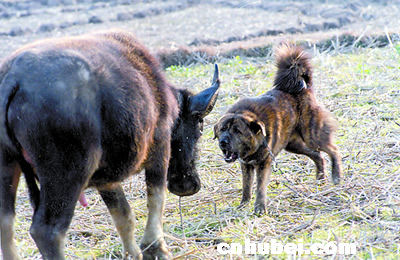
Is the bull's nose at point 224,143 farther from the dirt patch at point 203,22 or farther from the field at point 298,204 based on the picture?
the dirt patch at point 203,22

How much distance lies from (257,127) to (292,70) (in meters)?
1.02

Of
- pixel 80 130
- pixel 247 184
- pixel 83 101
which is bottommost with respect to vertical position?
pixel 247 184

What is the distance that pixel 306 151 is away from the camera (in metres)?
5.95

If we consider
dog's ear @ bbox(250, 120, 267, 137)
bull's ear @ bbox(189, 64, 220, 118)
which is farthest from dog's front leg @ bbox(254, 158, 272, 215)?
bull's ear @ bbox(189, 64, 220, 118)

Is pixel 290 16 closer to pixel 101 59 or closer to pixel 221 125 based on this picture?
pixel 221 125

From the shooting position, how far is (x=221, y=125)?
5.37 m

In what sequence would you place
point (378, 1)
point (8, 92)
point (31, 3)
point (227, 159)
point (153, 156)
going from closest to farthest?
point (8, 92) < point (153, 156) < point (227, 159) < point (378, 1) < point (31, 3)

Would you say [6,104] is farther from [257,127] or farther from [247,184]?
[247,184]

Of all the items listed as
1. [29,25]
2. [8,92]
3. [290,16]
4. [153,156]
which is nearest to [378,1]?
[290,16]

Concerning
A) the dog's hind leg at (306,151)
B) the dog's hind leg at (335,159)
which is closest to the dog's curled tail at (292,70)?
the dog's hind leg at (306,151)

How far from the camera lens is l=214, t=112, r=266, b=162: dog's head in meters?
5.25

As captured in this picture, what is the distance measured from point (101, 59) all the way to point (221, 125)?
1.97 m

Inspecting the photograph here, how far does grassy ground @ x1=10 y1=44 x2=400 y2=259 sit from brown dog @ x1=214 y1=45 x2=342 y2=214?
0.84 ft

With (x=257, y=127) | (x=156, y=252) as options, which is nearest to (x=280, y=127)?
(x=257, y=127)
